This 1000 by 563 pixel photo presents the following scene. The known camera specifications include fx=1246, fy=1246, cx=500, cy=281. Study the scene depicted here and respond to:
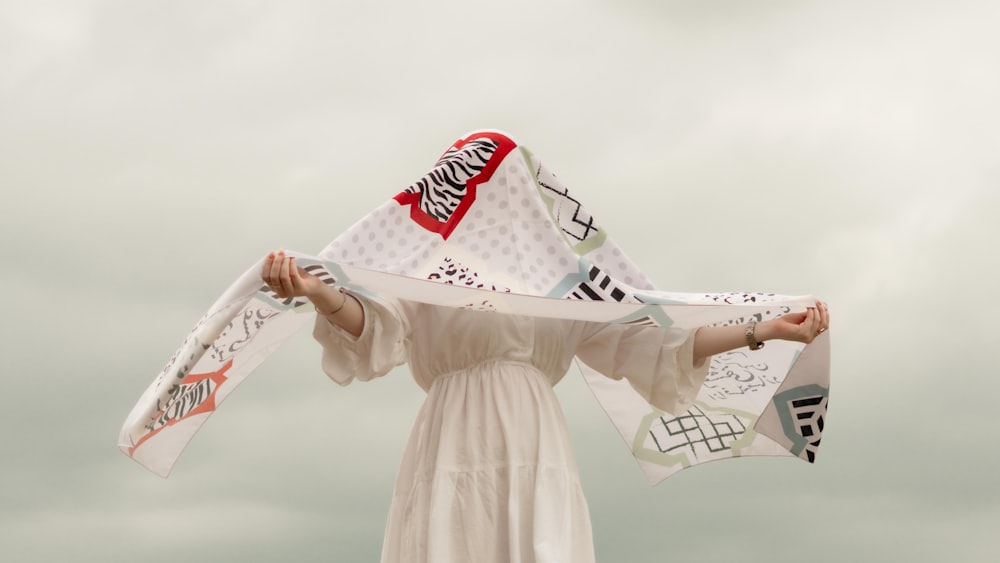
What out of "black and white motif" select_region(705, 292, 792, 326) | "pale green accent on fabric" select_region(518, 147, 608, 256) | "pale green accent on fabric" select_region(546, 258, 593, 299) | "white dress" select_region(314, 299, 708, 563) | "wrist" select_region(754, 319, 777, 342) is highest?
A: "pale green accent on fabric" select_region(518, 147, 608, 256)

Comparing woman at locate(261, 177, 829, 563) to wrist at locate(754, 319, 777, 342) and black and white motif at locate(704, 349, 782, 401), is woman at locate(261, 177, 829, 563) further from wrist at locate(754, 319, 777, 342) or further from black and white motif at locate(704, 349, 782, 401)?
black and white motif at locate(704, 349, 782, 401)

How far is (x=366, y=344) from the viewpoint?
3.95m

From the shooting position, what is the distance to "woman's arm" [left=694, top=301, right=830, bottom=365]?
4.13 meters

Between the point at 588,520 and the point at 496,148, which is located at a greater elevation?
the point at 496,148

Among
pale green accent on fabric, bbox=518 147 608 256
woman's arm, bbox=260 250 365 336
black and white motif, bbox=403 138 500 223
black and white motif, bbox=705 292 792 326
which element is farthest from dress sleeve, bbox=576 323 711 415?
woman's arm, bbox=260 250 365 336

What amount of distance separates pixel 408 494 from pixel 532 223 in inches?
39.8

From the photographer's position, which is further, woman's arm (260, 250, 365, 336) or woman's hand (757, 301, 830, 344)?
woman's hand (757, 301, 830, 344)

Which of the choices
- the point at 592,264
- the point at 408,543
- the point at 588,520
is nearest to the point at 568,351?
the point at 592,264

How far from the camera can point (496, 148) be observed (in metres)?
4.34

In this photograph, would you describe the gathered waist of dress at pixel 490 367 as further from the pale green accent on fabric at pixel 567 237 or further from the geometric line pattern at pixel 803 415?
the geometric line pattern at pixel 803 415

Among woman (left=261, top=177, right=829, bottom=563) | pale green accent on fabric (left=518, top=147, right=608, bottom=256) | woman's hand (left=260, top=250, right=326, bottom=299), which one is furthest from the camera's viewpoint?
pale green accent on fabric (left=518, top=147, right=608, bottom=256)

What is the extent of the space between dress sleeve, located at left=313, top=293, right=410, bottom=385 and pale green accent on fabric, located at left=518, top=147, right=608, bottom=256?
69 centimetres

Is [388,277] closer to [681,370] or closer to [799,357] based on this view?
[681,370]

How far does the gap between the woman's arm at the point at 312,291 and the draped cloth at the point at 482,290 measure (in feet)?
0.15
